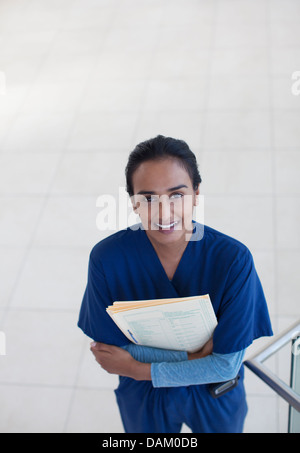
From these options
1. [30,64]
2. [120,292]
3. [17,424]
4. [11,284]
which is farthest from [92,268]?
[30,64]

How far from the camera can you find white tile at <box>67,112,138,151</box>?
10.8 feet

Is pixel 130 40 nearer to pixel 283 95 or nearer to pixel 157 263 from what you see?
pixel 283 95

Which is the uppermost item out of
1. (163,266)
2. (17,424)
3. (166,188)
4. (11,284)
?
(166,188)

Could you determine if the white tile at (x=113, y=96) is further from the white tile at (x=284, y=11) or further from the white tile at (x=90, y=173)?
the white tile at (x=284, y=11)

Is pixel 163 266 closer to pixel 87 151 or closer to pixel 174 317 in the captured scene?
pixel 174 317

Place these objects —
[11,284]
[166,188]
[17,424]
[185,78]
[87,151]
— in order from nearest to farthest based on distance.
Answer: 1. [166,188]
2. [17,424]
3. [11,284]
4. [87,151]
5. [185,78]

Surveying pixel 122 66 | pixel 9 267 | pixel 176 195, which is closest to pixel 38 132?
pixel 122 66

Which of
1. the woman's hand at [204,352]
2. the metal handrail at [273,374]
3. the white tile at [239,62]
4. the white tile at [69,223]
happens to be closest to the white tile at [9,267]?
the white tile at [69,223]

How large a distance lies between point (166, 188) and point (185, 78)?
Result: 2.89 metres

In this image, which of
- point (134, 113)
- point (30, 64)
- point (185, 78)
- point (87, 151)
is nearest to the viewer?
point (87, 151)

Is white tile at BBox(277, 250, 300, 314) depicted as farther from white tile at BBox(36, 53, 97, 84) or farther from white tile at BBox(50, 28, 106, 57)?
white tile at BBox(50, 28, 106, 57)

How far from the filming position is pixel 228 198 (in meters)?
2.81

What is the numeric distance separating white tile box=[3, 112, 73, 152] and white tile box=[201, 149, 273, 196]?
1110 mm

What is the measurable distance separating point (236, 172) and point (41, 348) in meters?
1.59
